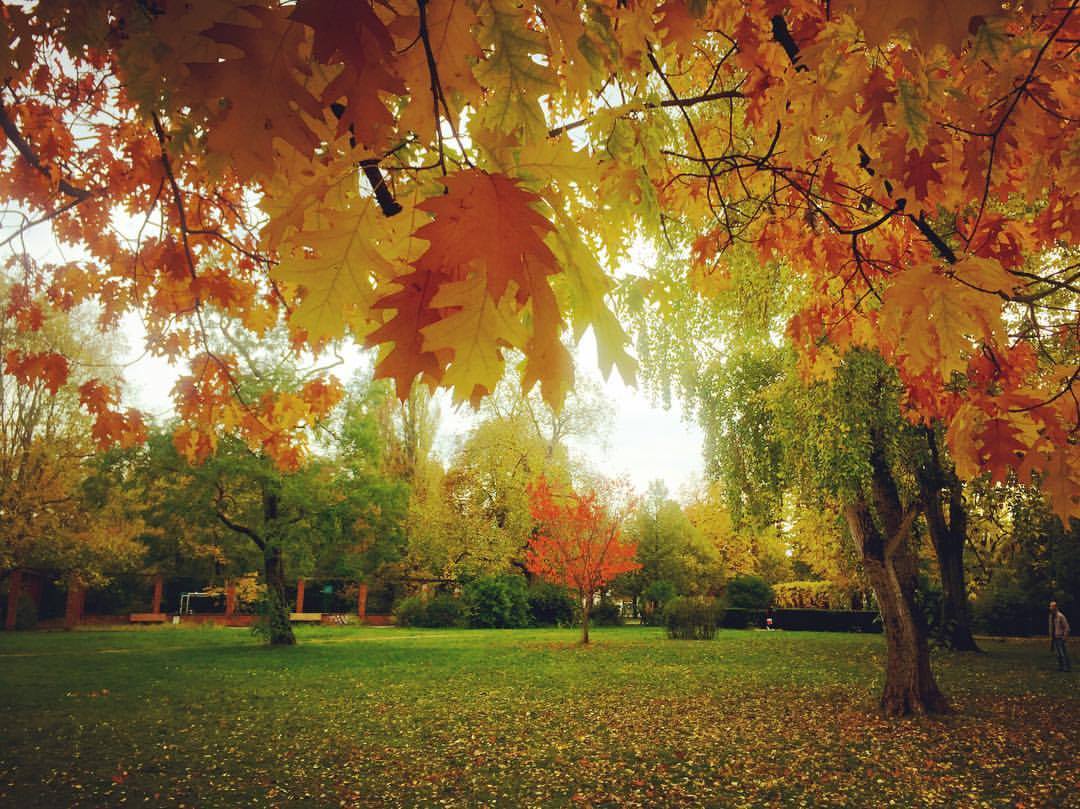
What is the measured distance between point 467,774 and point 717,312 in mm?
Result: 6041

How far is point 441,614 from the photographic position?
2275 cm

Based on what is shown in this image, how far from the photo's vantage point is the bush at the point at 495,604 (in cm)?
2236

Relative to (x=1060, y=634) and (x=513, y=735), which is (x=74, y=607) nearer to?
(x=513, y=735)

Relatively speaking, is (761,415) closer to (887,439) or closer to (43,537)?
(887,439)

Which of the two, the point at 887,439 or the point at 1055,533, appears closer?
the point at 887,439

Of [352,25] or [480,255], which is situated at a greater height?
[352,25]

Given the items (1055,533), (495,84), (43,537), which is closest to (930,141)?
(495,84)

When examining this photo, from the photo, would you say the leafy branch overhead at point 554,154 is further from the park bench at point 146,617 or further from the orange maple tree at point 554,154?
the park bench at point 146,617

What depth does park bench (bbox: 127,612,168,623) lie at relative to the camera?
2234 cm

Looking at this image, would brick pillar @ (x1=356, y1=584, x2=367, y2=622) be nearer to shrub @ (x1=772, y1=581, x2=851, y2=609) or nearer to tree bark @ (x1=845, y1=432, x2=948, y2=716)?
shrub @ (x1=772, y1=581, x2=851, y2=609)

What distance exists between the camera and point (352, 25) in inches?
32.5

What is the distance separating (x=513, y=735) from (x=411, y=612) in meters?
17.9

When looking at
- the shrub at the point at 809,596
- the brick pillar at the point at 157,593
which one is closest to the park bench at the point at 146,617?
the brick pillar at the point at 157,593

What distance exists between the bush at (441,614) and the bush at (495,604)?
0.58 m
